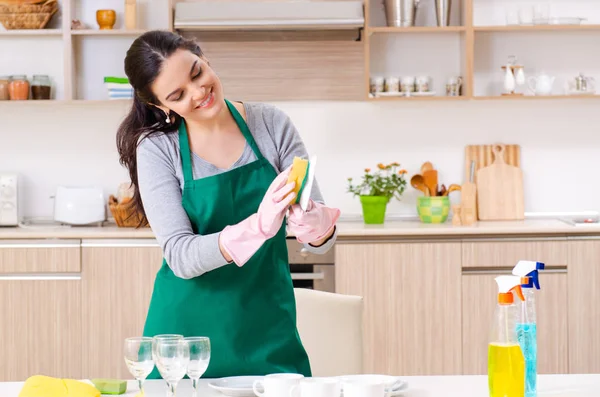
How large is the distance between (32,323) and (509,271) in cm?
211

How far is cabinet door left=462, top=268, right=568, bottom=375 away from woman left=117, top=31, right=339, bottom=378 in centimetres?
195

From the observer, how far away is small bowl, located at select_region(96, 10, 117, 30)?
4344 mm

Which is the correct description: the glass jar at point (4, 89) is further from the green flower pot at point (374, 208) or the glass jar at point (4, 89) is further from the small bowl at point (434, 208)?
the small bowl at point (434, 208)

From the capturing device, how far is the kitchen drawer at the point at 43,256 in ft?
13.2

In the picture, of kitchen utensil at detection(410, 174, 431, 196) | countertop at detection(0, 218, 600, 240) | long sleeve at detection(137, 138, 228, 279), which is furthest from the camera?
kitchen utensil at detection(410, 174, 431, 196)

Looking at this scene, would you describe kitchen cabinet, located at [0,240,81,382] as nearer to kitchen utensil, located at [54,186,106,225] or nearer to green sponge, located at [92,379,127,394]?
kitchen utensil, located at [54,186,106,225]

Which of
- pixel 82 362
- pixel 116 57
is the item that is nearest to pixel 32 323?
pixel 82 362

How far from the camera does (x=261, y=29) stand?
423 centimetres

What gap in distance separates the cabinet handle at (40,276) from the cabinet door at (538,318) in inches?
67.9

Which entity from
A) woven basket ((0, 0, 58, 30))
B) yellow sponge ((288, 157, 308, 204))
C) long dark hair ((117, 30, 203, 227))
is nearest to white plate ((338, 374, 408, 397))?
yellow sponge ((288, 157, 308, 204))

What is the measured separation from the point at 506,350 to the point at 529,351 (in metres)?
0.10

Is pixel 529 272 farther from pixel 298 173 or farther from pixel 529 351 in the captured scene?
pixel 298 173

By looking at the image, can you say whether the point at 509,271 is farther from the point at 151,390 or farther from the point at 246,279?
the point at 151,390

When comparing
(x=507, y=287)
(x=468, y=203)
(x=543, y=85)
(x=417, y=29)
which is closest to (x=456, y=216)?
(x=468, y=203)
